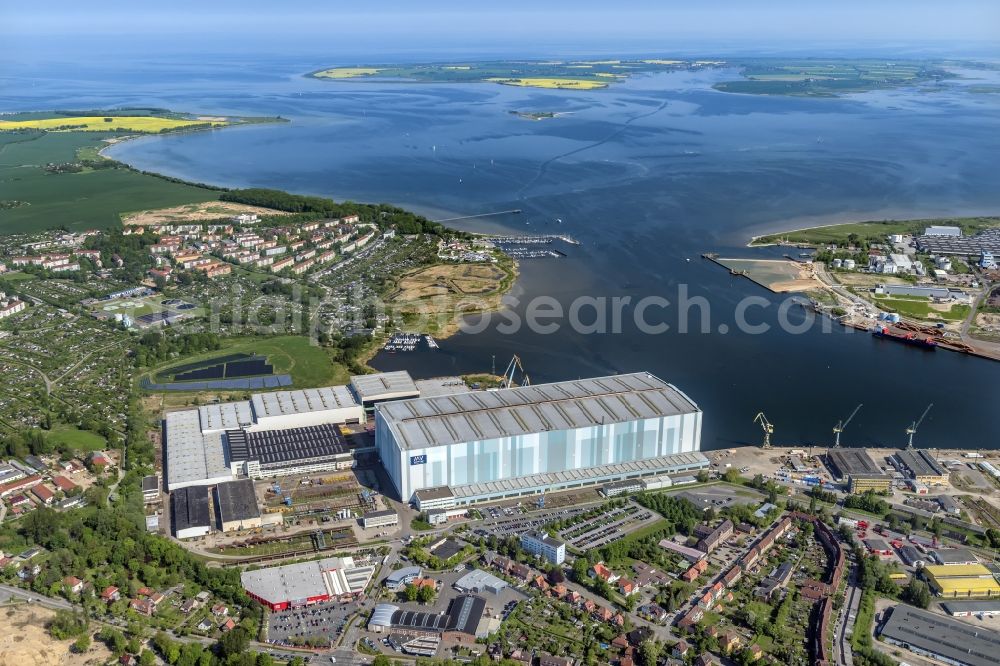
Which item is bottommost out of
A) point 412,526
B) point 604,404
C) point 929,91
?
point 412,526

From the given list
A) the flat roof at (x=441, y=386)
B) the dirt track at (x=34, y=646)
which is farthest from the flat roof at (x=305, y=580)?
the flat roof at (x=441, y=386)

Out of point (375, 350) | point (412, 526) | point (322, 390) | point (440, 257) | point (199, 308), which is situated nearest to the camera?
point (412, 526)

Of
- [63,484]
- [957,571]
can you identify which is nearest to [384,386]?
[63,484]

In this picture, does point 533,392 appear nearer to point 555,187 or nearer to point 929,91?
point 555,187

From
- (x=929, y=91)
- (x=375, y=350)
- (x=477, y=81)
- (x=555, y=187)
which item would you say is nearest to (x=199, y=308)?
(x=375, y=350)

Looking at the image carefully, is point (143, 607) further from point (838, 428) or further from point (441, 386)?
point (838, 428)

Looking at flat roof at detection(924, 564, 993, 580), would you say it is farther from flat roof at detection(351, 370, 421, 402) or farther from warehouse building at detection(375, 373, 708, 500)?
flat roof at detection(351, 370, 421, 402)

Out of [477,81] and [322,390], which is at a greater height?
[477,81]
